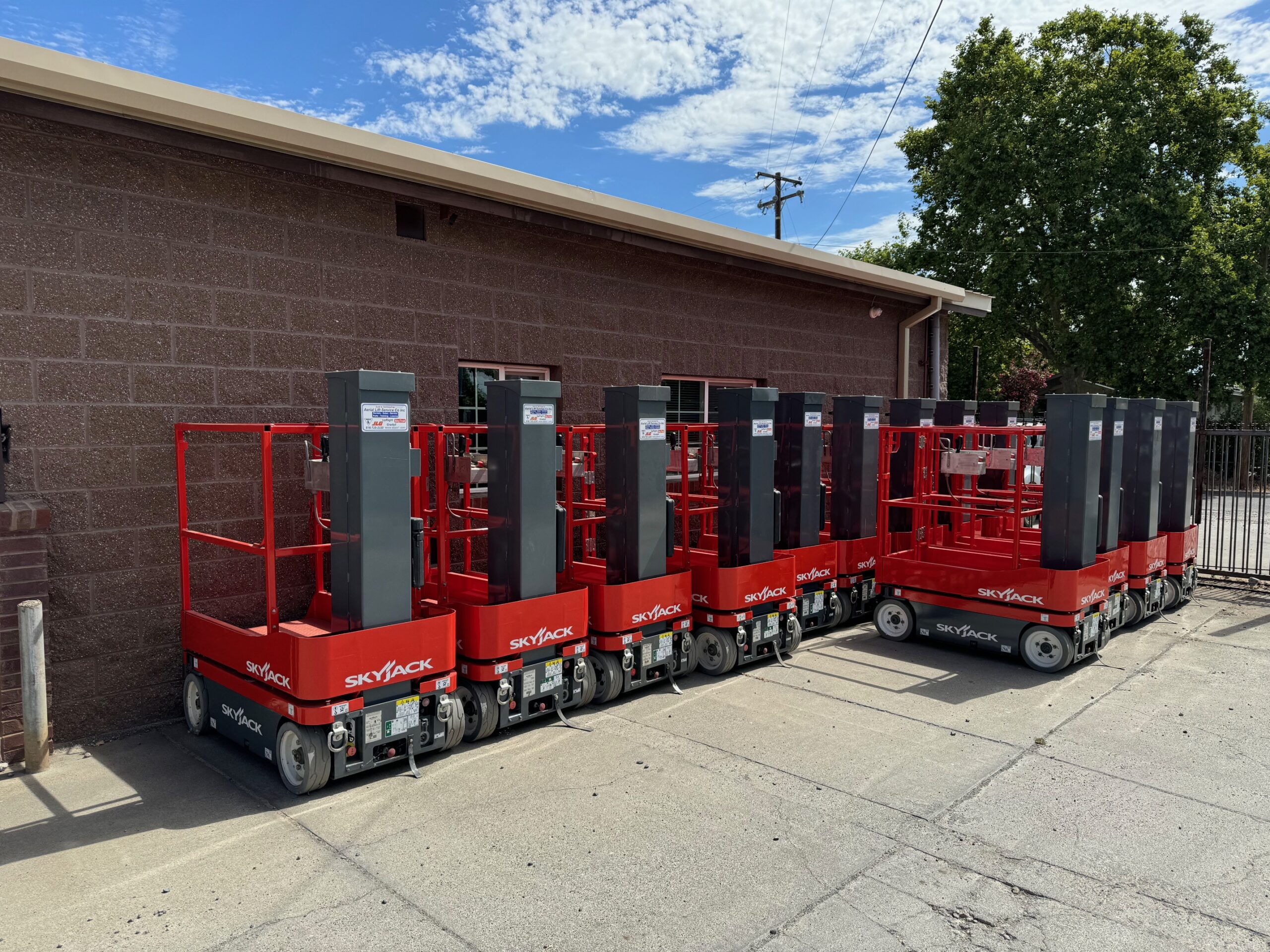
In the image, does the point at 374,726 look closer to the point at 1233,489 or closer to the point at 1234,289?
the point at 1233,489

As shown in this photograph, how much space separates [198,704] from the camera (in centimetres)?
558

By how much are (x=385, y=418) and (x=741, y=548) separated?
335 cm

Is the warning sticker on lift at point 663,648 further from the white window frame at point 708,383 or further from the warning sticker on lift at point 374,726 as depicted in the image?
the white window frame at point 708,383

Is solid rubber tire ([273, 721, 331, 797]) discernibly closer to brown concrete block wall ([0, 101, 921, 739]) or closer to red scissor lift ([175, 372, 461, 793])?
red scissor lift ([175, 372, 461, 793])

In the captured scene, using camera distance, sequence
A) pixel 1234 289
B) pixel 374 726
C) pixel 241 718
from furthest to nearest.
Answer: pixel 1234 289
pixel 241 718
pixel 374 726

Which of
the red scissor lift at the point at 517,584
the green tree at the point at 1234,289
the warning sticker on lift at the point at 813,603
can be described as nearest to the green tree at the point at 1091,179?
the green tree at the point at 1234,289

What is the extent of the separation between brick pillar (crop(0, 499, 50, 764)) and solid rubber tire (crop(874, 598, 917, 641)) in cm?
663

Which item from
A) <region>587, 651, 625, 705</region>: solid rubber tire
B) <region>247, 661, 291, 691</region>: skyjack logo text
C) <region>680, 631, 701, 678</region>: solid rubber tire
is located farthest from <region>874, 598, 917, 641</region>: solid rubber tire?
<region>247, 661, 291, 691</region>: skyjack logo text

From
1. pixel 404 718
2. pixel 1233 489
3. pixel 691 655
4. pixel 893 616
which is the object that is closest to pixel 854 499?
pixel 893 616

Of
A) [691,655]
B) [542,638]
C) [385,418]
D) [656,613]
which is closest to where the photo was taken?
[385,418]

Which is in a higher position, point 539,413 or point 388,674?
point 539,413

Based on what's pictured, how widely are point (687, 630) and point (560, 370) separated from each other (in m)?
2.93

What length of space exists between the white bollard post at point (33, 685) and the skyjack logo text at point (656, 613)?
3.62 meters

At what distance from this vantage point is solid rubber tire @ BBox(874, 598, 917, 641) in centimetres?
796
